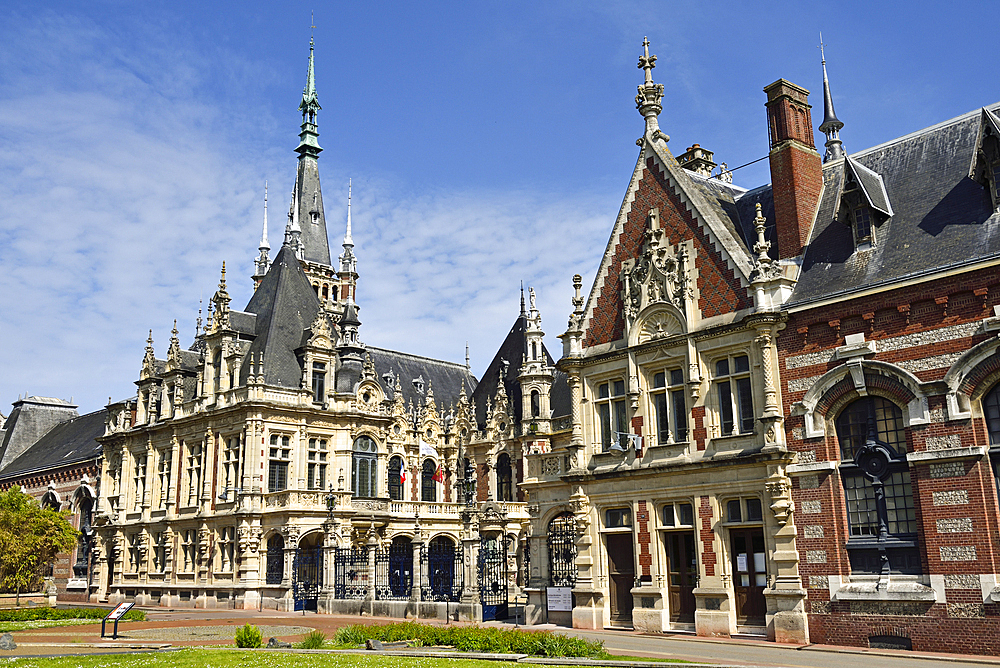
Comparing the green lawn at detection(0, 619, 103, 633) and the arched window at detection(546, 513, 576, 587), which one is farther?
the arched window at detection(546, 513, 576, 587)

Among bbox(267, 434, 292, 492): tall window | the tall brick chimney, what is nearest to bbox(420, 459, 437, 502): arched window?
bbox(267, 434, 292, 492): tall window

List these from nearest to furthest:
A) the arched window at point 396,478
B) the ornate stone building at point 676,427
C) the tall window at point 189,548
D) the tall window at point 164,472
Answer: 1. the ornate stone building at point 676,427
2. the tall window at point 189,548
3. the tall window at point 164,472
4. the arched window at point 396,478

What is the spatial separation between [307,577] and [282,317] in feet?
51.5

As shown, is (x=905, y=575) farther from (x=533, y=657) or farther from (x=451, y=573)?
(x=451, y=573)

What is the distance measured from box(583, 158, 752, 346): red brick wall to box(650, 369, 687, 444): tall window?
2.14 meters

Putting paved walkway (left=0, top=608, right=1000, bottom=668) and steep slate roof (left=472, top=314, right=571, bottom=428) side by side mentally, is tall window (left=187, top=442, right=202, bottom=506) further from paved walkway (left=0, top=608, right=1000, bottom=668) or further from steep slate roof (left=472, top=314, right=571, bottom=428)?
paved walkway (left=0, top=608, right=1000, bottom=668)

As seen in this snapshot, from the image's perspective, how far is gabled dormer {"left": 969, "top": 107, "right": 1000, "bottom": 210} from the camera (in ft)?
68.1

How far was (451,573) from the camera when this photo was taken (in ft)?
104

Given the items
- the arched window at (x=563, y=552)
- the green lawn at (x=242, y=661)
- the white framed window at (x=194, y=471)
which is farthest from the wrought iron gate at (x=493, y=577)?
the white framed window at (x=194, y=471)

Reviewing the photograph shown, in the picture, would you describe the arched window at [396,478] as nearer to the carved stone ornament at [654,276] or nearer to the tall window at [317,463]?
the tall window at [317,463]

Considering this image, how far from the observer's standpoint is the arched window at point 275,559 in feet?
144

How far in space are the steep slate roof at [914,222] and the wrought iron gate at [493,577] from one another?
13.9m

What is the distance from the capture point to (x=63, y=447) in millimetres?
70500

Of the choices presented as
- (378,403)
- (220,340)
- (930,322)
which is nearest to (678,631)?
(930,322)
